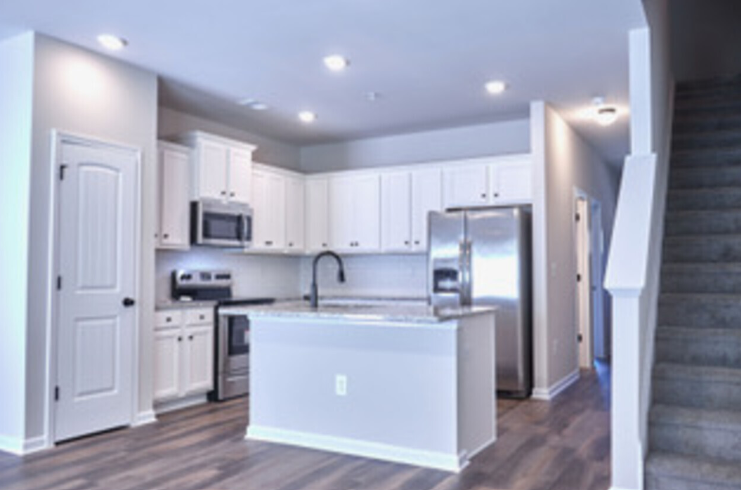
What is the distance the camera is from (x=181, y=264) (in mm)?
5867

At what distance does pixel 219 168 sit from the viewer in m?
5.77

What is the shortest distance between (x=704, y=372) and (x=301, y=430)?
2412 mm

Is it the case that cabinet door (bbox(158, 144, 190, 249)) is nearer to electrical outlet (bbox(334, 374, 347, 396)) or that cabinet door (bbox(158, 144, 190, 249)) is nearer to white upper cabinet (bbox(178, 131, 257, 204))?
white upper cabinet (bbox(178, 131, 257, 204))

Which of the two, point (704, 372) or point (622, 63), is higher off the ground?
point (622, 63)

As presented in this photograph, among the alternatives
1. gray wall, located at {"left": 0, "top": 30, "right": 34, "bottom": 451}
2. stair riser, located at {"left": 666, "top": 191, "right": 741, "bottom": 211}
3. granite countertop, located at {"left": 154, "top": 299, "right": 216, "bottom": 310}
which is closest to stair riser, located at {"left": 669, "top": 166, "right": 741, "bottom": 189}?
stair riser, located at {"left": 666, "top": 191, "right": 741, "bottom": 211}

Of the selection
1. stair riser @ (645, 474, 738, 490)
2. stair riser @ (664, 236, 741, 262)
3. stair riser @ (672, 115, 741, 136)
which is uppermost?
stair riser @ (672, 115, 741, 136)

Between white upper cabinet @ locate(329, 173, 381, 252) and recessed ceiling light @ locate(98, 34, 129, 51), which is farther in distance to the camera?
white upper cabinet @ locate(329, 173, 381, 252)

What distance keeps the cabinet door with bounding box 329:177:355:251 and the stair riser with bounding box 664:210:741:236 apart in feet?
11.4

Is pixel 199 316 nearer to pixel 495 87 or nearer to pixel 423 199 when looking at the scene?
pixel 423 199

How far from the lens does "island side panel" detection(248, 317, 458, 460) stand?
3.70 metres

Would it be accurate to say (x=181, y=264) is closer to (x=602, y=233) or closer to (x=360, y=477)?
(x=360, y=477)

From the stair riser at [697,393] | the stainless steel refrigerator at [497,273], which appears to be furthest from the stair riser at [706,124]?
the stair riser at [697,393]

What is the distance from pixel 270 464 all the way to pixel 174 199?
103 inches

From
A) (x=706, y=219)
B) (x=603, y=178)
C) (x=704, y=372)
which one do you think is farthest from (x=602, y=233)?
(x=704, y=372)
